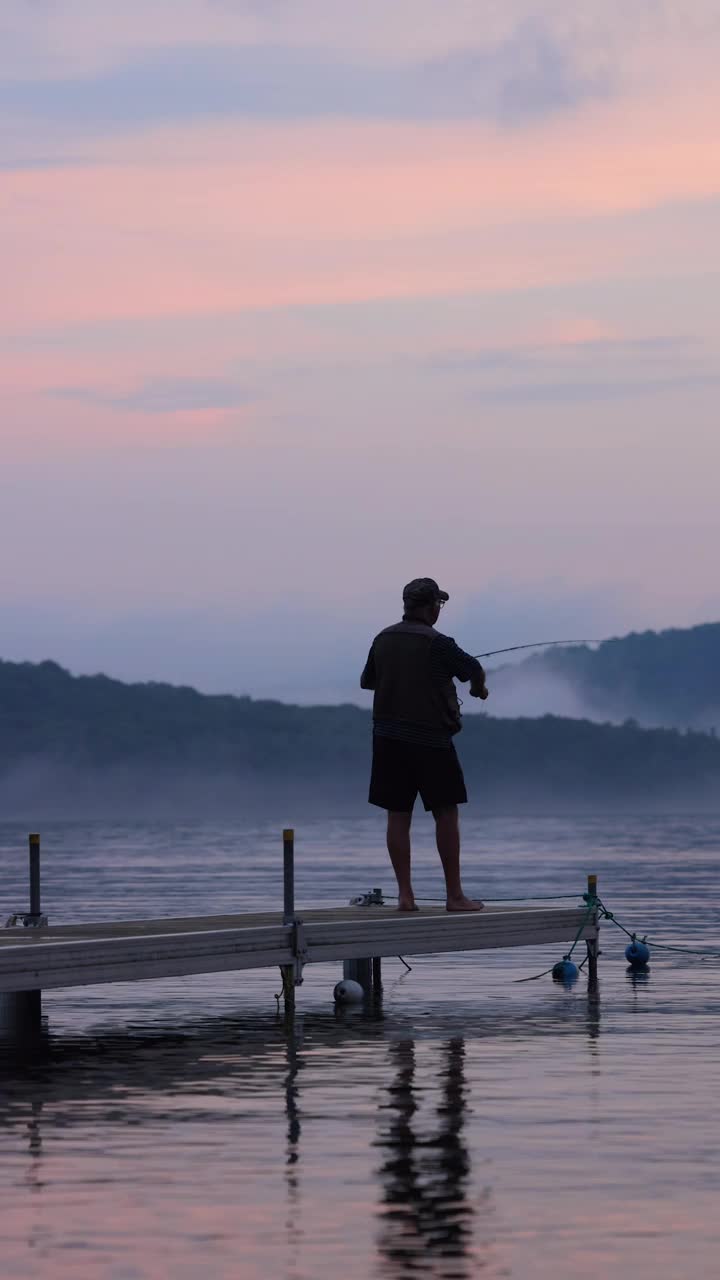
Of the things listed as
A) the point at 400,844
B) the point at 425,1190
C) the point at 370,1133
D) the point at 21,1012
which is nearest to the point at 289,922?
the point at 400,844

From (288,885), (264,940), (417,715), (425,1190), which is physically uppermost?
(417,715)

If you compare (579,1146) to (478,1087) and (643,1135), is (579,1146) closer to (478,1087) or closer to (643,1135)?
(643,1135)

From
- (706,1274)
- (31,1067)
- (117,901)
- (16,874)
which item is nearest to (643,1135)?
(706,1274)

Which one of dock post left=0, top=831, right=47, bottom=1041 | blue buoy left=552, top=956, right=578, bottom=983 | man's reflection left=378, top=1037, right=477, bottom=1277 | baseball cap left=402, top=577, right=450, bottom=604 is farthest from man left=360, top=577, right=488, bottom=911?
man's reflection left=378, top=1037, right=477, bottom=1277

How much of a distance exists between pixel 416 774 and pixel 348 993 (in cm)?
154

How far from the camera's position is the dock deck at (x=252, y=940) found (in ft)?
40.9

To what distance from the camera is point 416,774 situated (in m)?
14.9

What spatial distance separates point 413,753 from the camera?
48.9 feet

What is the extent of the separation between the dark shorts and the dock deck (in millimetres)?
767

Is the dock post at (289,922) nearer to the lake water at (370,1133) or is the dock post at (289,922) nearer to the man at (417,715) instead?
the lake water at (370,1133)

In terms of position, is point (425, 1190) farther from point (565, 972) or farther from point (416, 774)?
point (565, 972)

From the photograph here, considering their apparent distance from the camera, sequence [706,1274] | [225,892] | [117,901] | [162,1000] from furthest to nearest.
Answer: [225,892], [117,901], [162,1000], [706,1274]

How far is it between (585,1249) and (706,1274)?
46 centimetres

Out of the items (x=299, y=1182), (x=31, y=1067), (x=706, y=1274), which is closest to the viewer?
(x=706, y=1274)
